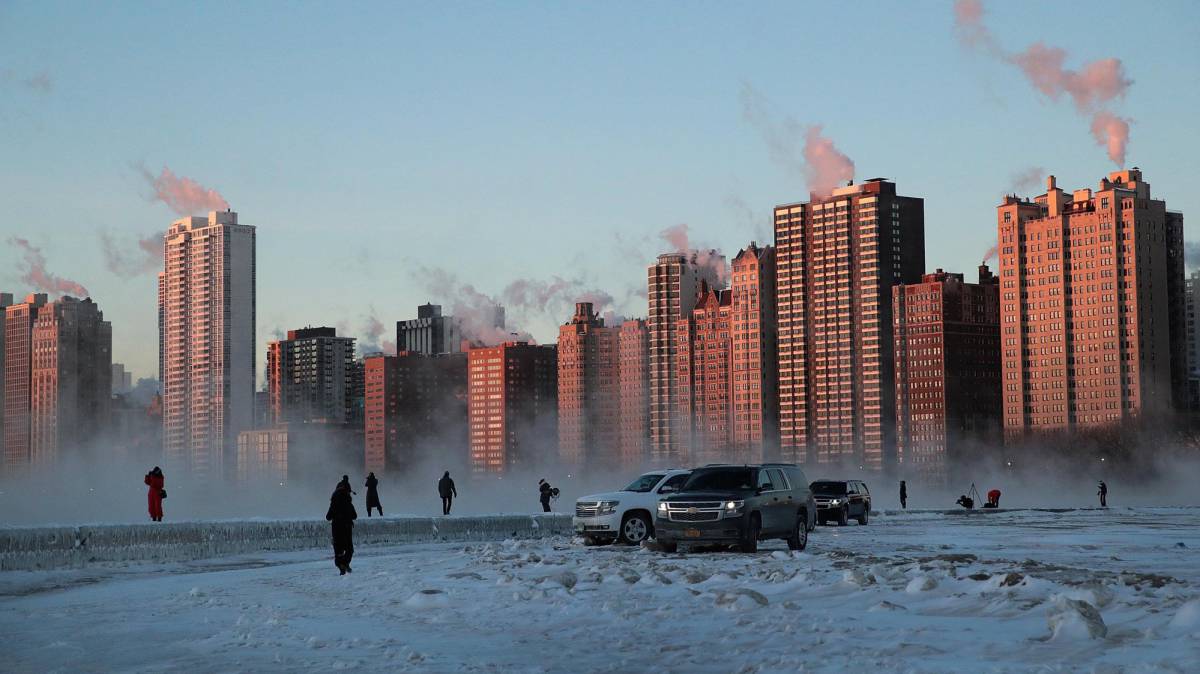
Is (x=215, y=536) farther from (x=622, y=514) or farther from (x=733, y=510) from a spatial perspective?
(x=733, y=510)

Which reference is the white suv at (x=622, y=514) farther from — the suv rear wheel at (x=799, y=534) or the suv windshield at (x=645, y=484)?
the suv rear wheel at (x=799, y=534)

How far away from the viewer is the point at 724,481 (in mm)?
32031

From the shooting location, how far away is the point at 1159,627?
1617cm

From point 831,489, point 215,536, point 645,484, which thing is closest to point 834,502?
point 831,489

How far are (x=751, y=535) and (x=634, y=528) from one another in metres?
5.48

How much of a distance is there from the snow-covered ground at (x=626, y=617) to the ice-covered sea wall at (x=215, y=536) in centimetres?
262

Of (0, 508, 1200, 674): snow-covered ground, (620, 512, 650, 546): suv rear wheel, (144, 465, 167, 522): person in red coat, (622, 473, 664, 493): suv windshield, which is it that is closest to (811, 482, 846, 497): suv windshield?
(622, 473, 664, 493): suv windshield

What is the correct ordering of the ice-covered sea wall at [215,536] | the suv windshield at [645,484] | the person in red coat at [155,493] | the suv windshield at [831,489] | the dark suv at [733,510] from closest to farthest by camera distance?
the dark suv at [733,510], the ice-covered sea wall at [215,536], the suv windshield at [645,484], the person in red coat at [155,493], the suv windshield at [831,489]

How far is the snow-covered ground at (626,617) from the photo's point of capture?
15.4m

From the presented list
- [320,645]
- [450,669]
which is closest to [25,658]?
[320,645]

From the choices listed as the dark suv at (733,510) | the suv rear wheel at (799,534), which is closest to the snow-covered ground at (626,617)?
the dark suv at (733,510)

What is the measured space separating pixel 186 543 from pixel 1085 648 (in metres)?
25.7

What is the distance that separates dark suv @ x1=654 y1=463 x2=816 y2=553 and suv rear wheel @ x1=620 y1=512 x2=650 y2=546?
2.91 meters

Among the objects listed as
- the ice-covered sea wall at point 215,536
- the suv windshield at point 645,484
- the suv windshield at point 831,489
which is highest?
the suv windshield at point 645,484
